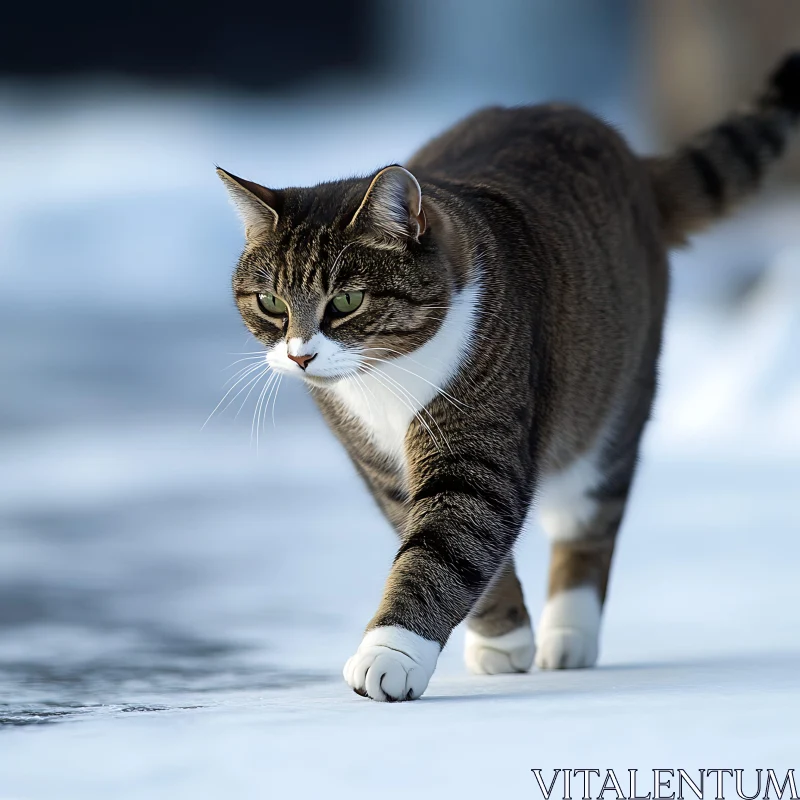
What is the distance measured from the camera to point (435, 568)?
189 cm

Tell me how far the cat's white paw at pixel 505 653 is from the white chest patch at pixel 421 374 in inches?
17.7

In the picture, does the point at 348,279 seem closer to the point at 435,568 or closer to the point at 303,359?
the point at 303,359

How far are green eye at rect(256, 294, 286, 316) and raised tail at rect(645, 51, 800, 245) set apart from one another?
108cm

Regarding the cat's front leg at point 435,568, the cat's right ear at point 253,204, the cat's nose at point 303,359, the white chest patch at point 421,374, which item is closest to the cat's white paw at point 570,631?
the cat's front leg at point 435,568

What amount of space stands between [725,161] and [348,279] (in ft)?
3.91

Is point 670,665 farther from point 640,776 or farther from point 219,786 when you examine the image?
point 219,786

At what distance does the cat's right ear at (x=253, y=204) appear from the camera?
6.65ft

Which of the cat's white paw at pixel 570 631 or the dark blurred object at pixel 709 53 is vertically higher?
the dark blurred object at pixel 709 53

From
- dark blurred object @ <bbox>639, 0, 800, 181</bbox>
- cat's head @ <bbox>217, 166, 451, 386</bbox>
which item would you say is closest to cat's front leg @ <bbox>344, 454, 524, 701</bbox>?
cat's head @ <bbox>217, 166, 451, 386</bbox>

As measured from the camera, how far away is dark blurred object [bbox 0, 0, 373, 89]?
650cm

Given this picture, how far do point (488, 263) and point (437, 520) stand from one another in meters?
0.45

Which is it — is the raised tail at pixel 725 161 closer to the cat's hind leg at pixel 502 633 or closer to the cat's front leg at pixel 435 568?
the cat's hind leg at pixel 502 633

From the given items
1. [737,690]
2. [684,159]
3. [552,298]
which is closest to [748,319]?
[684,159]

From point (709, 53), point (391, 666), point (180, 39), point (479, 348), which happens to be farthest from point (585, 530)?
point (180, 39)
